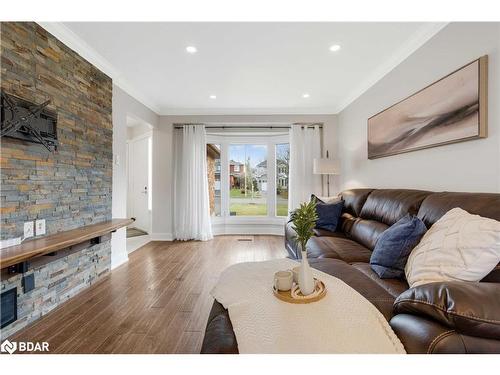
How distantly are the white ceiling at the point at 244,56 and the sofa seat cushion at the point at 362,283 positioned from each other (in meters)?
2.11

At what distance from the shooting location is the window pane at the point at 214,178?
4.97m

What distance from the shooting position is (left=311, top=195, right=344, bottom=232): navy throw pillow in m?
3.00

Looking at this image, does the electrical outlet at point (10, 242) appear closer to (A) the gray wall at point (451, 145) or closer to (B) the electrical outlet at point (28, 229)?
(B) the electrical outlet at point (28, 229)

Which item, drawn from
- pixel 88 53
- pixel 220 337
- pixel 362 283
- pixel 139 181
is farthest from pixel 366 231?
pixel 139 181

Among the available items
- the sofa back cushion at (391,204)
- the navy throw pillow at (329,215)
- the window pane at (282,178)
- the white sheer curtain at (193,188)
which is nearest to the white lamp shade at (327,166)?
the navy throw pillow at (329,215)

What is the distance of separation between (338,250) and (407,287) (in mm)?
779

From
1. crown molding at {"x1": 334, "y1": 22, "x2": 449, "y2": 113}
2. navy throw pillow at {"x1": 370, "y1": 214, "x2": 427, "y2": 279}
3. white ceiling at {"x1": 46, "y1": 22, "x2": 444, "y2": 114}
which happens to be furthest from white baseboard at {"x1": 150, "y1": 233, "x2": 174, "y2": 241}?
crown molding at {"x1": 334, "y1": 22, "x2": 449, "y2": 113}

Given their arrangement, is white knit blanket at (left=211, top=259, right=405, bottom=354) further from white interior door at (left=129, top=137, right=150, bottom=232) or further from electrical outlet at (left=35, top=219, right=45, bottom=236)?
white interior door at (left=129, top=137, right=150, bottom=232)

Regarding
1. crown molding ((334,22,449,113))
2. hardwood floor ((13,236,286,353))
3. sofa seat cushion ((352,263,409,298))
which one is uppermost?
crown molding ((334,22,449,113))

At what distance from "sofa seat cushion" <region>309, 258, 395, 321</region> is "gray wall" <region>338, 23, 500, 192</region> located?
112 centimetres

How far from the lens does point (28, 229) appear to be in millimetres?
1860

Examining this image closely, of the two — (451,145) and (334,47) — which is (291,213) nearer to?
(451,145)
